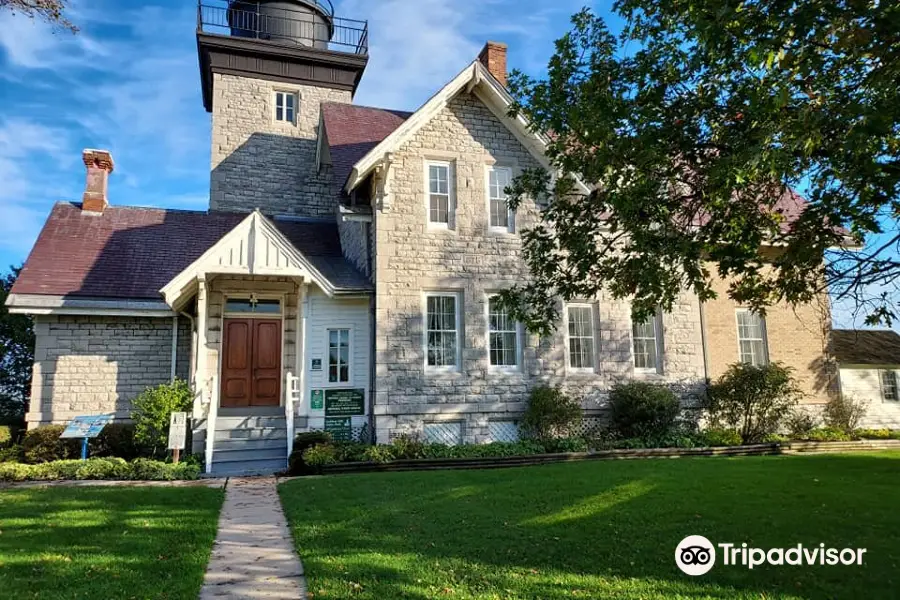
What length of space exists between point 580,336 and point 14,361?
66.8 feet

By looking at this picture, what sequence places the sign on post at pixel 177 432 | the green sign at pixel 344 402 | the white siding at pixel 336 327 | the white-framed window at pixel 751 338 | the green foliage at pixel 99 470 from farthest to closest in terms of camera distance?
1. the white-framed window at pixel 751 338
2. the white siding at pixel 336 327
3. the green sign at pixel 344 402
4. the sign on post at pixel 177 432
5. the green foliage at pixel 99 470

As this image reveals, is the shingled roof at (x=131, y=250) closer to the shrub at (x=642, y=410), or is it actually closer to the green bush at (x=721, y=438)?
the shrub at (x=642, y=410)

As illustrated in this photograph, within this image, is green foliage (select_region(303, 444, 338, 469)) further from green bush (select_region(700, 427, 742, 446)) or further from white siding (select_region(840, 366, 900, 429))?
white siding (select_region(840, 366, 900, 429))

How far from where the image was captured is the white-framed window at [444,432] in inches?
543

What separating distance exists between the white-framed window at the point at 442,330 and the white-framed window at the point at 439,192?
1.78 metres

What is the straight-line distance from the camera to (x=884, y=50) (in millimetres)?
5824

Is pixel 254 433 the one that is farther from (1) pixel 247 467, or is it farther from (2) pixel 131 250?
(2) pixel 131 250

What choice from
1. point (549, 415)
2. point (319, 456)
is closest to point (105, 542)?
point (319, 456)

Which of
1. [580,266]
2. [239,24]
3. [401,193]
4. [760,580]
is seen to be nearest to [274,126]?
[239,24]

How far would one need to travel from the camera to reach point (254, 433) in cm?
1340

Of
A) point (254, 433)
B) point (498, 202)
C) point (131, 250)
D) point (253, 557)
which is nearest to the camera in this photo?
point (253, 557)

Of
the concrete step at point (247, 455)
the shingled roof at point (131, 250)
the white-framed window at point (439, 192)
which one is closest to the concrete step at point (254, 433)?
the concrete step at point (247, 455)

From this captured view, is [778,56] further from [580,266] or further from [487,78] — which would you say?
[487,78]

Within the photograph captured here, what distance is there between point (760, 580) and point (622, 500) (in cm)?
294
